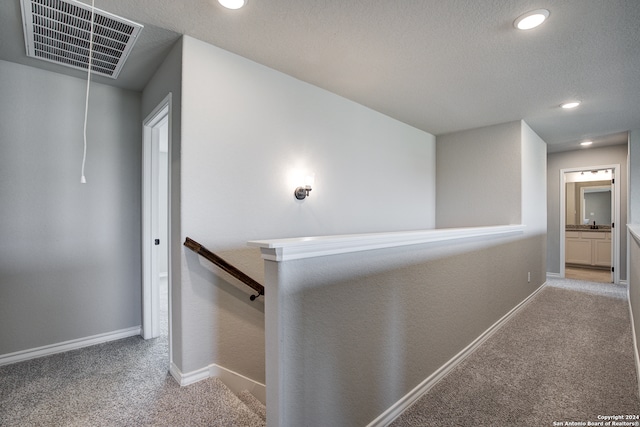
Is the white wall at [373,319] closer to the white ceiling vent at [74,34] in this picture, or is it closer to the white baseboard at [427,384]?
the white baseboard at [427,384]

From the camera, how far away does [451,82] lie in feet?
9.27

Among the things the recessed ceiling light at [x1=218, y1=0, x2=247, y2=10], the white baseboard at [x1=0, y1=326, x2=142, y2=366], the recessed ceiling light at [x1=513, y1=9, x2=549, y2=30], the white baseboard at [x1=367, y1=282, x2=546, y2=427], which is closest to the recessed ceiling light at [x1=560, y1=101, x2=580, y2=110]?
the recessed ceiling light at [x1=513, y1=9, x2=549, y2=30]

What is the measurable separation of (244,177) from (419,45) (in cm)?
163

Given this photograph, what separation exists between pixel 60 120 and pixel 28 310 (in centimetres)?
161

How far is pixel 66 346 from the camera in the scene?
8.50ft

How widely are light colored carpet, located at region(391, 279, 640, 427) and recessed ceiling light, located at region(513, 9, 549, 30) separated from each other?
243cm

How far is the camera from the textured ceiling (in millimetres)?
1820

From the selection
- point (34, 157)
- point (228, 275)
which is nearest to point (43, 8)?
point (34, 157)

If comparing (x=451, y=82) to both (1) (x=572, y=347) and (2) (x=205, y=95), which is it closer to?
(2) (x=205, y=95)

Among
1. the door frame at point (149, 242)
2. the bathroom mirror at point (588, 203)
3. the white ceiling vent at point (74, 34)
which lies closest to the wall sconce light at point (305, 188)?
the door frame at point (149, 242)

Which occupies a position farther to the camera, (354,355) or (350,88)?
(350,88)

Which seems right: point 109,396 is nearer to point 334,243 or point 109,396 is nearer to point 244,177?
point 244,177

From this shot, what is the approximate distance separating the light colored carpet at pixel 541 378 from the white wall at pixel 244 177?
133cm

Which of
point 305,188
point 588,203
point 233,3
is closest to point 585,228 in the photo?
point 588,203
